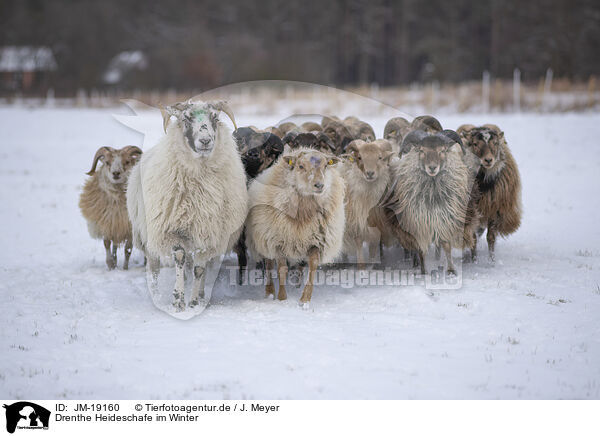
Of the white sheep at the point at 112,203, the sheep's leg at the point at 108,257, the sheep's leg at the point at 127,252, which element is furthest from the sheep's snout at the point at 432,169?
the sheep's leg at the point at 108,257

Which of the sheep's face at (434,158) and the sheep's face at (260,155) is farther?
the sheep's face at (260,155)

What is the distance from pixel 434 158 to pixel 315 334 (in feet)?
8.97

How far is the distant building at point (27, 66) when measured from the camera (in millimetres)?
47094

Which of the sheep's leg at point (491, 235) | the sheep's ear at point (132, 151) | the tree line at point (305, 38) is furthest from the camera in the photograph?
the tree line at point (305, 38)

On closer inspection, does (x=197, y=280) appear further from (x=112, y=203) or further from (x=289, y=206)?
(x=112, y=203)

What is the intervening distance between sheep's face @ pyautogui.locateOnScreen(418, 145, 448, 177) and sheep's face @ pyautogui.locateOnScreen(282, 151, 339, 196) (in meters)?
1.22

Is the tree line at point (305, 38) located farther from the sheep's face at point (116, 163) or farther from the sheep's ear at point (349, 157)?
the sheep's face at point (116, 163)

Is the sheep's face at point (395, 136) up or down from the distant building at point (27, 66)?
down

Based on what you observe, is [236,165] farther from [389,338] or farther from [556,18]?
[556,18]

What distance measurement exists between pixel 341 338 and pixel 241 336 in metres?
0.92

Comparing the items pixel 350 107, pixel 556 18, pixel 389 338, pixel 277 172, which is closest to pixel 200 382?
pixel 389 338

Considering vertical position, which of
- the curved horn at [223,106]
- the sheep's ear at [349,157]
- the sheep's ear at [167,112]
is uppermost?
the curved horn at [223,106]

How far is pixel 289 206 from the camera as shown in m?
6.45
